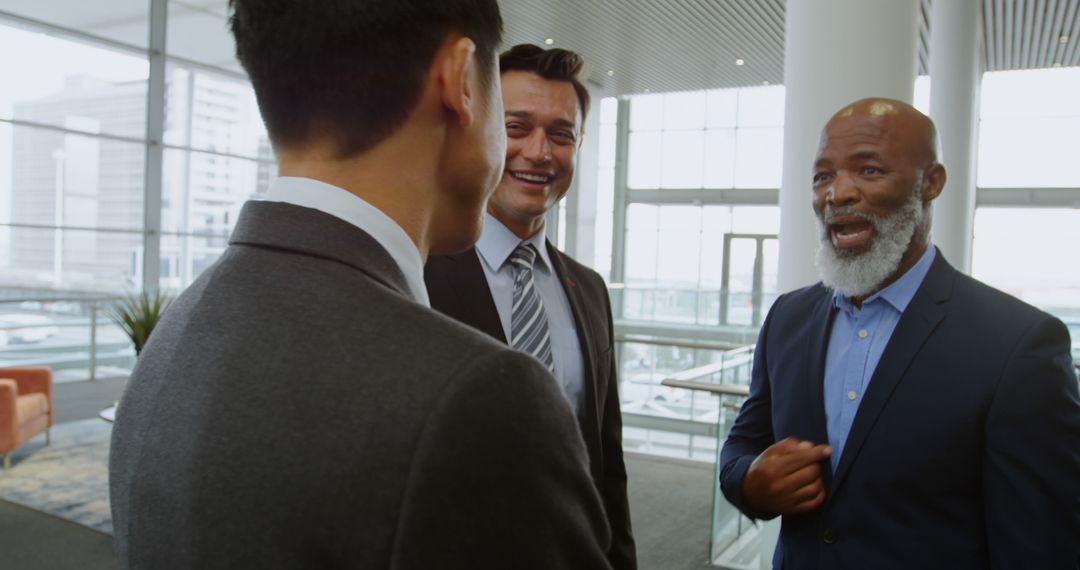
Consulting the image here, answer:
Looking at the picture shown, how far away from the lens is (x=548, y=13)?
1146cm

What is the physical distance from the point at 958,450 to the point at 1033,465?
0.12 meters

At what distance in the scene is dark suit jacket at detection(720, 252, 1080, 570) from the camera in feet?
4.51

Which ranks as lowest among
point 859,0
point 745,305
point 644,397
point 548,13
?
point 644,397

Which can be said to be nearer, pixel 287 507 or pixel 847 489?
pixel 287 507

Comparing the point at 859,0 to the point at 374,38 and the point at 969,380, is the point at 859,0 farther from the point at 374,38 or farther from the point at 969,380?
the point at 374,38

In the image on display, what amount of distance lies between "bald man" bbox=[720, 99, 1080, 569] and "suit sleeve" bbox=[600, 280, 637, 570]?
28 cm

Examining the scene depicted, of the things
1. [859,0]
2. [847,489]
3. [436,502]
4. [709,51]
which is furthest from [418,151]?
[709,51]

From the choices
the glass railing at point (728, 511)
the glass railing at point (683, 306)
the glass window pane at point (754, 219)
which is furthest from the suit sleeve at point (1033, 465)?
the glass window pane at point (754, 219)

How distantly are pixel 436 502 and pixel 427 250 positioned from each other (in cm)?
33

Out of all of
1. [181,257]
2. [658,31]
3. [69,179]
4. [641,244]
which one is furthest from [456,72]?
[641,244]

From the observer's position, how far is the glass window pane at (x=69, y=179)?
8.92 m

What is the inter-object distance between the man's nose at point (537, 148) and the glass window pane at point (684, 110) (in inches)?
708

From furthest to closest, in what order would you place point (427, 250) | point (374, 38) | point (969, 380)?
point (969, 380)
point (427, 250)
point (374, 38)

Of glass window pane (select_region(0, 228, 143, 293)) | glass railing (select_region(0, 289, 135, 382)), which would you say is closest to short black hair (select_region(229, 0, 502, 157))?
glass railing (select_region(0, 289, 135, 382))
